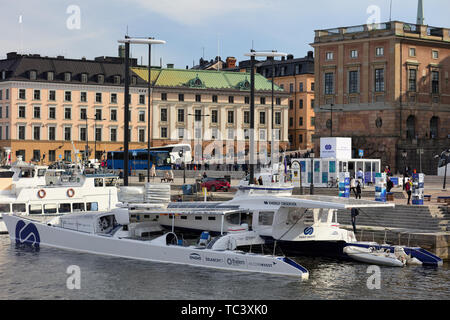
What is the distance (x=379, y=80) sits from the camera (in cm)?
8156

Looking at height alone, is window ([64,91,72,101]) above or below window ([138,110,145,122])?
above

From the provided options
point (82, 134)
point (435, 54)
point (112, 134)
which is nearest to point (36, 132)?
point (82, 134)

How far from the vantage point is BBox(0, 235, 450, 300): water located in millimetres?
29266

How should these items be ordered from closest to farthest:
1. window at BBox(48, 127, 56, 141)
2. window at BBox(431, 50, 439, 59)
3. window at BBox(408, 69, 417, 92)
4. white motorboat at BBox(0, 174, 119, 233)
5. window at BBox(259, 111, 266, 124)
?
white motorboat at BBox(0, 174, 119, 233), window at BBox(408, 69, 417, 92), window at BBox(431, 50, 439, 59), window at BBox(48, 127, 56, 141), window at BBox(259, 111, 266, 124)

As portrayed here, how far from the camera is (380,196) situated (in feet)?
149

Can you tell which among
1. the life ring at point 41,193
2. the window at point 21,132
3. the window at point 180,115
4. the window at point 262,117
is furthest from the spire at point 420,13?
the life ring at point 41,193

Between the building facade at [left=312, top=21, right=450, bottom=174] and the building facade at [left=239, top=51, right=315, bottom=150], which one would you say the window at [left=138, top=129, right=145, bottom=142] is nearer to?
the building facade at [left=239, top=51, right=315, bottom=150]

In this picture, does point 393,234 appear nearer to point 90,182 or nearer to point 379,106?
point 90,182

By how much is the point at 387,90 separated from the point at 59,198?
152ft

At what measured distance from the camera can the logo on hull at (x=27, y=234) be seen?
42.0 m

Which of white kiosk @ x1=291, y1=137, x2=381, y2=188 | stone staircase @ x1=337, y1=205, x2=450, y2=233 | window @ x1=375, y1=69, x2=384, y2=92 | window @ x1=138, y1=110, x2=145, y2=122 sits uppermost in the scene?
window @ x1=375, y1=69, x2=384, y2=92

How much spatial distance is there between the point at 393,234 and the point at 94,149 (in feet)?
272

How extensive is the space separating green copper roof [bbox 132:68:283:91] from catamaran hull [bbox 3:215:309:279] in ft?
255

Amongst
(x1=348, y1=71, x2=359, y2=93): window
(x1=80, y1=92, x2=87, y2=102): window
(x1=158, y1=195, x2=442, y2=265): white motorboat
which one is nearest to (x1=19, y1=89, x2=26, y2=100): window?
(x1=80, y1=92, x2=87, y2=102): window
